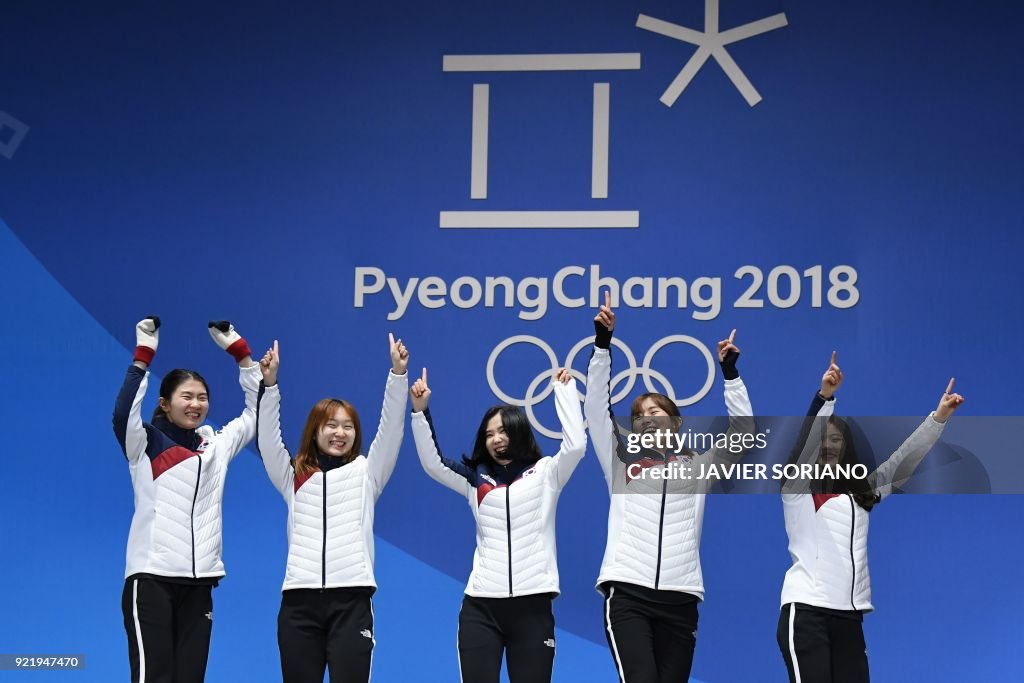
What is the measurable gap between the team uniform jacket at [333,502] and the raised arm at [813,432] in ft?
4.62

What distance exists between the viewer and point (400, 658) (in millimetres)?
5828

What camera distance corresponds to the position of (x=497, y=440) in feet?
15.8

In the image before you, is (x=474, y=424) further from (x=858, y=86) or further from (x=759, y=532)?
(x=858, y=86)

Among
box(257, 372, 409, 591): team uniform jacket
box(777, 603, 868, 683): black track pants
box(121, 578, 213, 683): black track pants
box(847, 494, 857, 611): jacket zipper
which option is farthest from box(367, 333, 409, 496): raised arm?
box(847, 494, 857, 611): jacket zipper

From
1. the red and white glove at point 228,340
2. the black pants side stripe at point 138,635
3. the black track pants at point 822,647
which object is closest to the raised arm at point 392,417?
the red and white glove at point 228,340

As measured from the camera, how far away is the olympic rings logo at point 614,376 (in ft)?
19.3

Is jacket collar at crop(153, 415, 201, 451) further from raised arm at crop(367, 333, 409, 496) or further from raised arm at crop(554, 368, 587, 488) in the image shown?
raised arm at crop(554, 368, 587, 488)

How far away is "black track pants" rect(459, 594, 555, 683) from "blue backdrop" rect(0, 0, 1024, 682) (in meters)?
1.30

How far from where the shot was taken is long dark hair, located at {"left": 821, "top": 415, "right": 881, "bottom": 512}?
15.6 ft

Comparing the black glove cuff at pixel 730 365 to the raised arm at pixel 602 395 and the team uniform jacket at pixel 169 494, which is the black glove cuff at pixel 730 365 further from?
the team uniform jacket at pixel 169 494

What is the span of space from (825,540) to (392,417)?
1.55 metres

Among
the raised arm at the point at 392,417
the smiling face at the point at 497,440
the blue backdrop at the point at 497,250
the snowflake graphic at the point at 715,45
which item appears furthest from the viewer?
the snowflake graphic at the point at 715,45

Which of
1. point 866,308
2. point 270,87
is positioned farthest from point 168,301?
point 866,308

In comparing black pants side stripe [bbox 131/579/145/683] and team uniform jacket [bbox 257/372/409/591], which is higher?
team uniform jacket [bbox 257/372/409/591]
